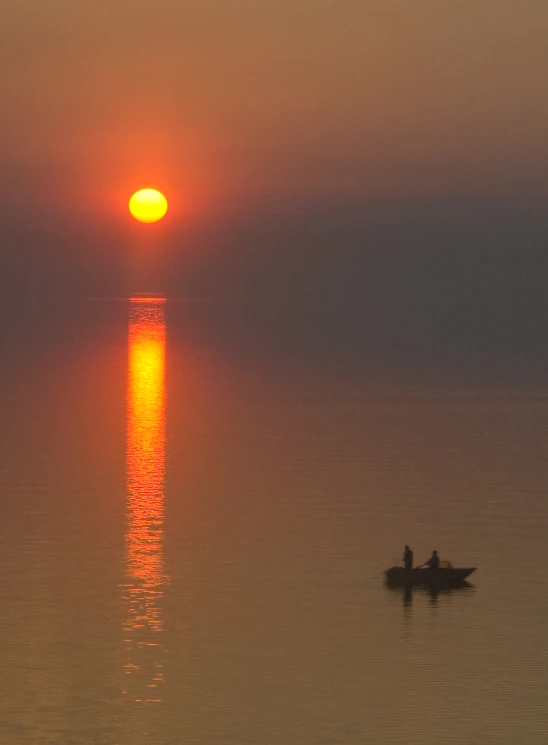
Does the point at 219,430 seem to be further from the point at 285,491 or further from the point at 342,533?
the point at 342,533

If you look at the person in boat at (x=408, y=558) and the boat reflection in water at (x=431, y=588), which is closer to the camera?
the boat reflection in water at (x=431, y=588)

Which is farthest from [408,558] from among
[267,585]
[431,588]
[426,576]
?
[267,585]

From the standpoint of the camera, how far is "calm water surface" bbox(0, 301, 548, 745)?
4503 centimetres

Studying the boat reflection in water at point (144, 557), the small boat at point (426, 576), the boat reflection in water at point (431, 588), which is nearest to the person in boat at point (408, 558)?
the small boat at point (426, 576)

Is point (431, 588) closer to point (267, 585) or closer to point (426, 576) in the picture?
point (426, 576)

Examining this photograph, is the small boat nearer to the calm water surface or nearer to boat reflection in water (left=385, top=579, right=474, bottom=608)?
boat reflection in water (left=385, top=579, right=474, bottom=608)

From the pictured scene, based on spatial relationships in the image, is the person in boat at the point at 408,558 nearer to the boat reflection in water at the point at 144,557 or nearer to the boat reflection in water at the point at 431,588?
the boat reflection in water at the point at 431,588

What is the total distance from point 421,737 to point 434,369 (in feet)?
516

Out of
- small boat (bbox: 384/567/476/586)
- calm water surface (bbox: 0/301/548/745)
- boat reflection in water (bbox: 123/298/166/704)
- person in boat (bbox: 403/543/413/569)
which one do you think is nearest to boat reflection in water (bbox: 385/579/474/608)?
small boat (bbox: 384/567/476/586)

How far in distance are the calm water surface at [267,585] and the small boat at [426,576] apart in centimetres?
74

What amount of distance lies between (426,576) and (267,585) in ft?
23.1

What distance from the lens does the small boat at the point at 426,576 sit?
200ft

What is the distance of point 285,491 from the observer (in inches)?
3332

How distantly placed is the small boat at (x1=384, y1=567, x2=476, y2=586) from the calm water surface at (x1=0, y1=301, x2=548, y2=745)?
2.42 feet
